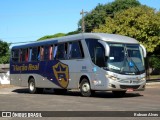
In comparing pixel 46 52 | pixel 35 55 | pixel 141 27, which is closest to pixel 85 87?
pixel 46 52

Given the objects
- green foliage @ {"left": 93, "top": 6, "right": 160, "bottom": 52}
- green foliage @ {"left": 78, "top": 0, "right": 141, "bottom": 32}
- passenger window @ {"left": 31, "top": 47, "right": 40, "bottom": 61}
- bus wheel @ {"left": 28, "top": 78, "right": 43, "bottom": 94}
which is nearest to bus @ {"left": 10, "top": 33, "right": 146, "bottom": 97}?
passenger window @ {"left": 31, "top": 47, "right": 40, "bottom": 61}

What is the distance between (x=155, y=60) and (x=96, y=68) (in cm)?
4509

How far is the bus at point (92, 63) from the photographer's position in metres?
20.6

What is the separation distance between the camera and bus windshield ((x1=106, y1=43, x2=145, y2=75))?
808 inches

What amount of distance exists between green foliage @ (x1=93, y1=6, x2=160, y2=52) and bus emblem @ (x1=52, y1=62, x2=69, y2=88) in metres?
12.0

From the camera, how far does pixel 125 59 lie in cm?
2088

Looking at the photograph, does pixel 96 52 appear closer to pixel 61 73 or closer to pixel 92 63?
pixel 92 63

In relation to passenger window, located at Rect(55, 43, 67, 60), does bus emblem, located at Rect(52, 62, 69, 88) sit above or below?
below

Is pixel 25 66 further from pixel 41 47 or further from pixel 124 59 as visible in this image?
pixel 124 59

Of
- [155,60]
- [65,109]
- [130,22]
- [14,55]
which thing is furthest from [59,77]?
[155,60]

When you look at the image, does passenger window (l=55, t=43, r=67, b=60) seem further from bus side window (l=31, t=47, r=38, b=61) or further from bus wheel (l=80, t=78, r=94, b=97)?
bus side window (l=31, t=47, r=38, b=61)

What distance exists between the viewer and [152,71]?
67625 mm

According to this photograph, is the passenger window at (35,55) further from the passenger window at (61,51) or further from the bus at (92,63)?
the passenger window at (61,51)

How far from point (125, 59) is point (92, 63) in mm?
1707
